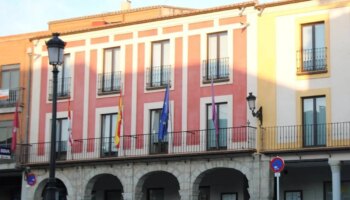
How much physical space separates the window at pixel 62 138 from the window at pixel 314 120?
12683 mm

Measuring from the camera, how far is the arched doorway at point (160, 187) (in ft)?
125

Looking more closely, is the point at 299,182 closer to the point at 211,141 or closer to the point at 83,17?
the point at 211,141

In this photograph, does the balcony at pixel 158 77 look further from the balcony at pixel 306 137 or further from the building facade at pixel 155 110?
the balcony at pixel 306 137

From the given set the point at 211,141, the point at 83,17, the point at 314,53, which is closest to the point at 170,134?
the point at 211,141

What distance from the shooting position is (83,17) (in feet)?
147

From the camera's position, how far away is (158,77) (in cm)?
3781

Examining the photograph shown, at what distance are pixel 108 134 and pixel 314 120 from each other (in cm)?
1057

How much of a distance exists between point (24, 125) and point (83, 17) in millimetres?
7391

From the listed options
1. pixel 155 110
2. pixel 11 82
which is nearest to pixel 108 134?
pixel 155 110

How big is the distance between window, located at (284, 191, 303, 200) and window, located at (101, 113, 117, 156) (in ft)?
27.8

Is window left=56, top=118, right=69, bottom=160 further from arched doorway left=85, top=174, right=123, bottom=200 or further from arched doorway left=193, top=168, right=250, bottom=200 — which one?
arched doorway left=193, top=168, right=250, bottom=200

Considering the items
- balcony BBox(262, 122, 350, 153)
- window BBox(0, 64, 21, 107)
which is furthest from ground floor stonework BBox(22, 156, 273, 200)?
window BBox(0, 64, 21, 107)

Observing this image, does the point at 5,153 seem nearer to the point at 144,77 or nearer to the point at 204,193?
the point at 144,77

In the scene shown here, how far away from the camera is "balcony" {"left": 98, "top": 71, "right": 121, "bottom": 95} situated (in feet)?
128
